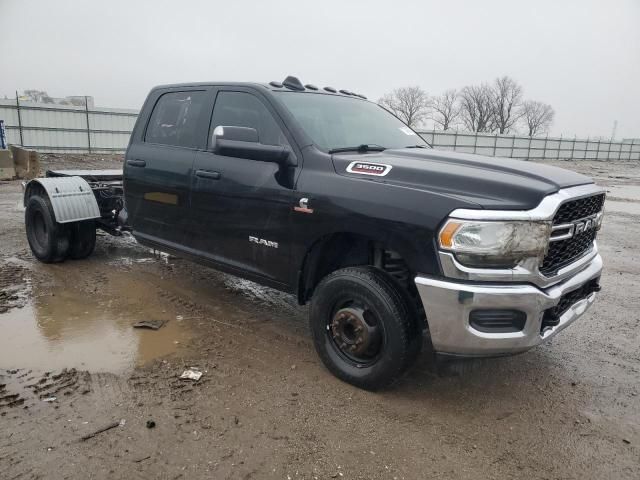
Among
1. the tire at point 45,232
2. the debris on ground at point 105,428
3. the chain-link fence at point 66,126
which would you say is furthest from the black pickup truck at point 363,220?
the chain-link fence at point 66,126

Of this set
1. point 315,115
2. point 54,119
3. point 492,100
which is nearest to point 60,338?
point 315,115

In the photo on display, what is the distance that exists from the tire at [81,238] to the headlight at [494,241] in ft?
16.0

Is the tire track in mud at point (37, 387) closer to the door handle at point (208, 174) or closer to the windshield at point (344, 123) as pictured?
the door handle at point (208, 174)

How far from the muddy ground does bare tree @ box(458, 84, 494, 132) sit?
249 ft

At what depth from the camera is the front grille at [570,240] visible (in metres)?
2.91

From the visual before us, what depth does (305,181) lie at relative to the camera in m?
3.43

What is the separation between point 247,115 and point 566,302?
270cm

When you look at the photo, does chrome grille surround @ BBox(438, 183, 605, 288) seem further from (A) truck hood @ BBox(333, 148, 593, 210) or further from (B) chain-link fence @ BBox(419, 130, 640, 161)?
(B) chain-link fence @ BBox(419, 130, 640, 161)

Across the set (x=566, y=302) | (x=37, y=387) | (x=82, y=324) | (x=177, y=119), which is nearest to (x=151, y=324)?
(x=82, y=324)

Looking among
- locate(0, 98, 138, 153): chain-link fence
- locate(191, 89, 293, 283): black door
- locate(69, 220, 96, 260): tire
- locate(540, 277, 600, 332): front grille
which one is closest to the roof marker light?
locate(191, 89, 293, 283): black door

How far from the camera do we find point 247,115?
399 centimetres

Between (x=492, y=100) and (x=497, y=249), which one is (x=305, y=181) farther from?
(x=492, y=100)

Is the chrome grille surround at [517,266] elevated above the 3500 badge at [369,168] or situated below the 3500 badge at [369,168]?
below

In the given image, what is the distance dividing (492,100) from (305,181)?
79.5 metres
